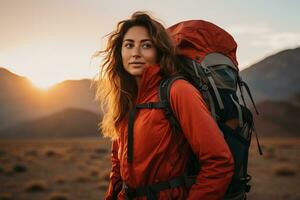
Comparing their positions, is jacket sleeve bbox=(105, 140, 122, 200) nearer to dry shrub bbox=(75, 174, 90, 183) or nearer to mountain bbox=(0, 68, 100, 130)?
dry shrub bbox=(75, 174, 90, 183)

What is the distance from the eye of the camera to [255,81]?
4786 inches

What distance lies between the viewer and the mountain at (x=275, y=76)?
111 m

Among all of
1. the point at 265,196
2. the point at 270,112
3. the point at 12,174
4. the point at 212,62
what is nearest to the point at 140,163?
the point at 212,62

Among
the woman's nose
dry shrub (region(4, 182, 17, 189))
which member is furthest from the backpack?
dry shrub (region(4, 182, 17, 189))

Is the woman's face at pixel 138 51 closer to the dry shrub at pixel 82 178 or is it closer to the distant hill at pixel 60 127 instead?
the dry shrub at pixel 82 178

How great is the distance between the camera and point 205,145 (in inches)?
86.7

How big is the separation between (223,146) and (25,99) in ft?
391

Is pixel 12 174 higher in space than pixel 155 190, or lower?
lower

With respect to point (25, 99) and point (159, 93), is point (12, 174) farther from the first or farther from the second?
point (25, 99)

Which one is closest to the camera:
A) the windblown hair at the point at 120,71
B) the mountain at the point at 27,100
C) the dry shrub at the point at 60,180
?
the windblown hair at the point at 120,71

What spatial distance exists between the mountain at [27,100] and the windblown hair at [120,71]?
109342mm

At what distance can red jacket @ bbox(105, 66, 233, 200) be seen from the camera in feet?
7.23

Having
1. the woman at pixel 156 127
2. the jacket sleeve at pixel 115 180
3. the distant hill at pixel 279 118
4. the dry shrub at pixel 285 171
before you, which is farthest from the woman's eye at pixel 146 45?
the distant hill at pixel 279 118

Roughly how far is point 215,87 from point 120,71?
860 mm
